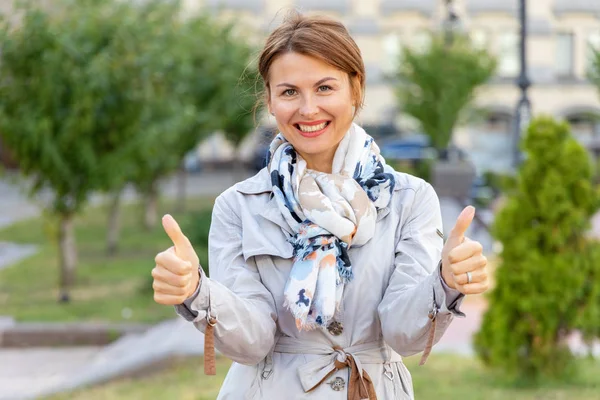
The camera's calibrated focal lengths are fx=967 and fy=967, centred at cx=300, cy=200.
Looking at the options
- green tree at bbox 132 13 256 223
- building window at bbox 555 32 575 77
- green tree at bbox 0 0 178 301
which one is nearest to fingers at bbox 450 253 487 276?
green tree at bbox 0 0 178 301

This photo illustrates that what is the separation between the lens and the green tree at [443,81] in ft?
74.2

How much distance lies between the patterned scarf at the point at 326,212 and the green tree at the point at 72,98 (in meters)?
9.43

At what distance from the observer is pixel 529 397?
21.0 feet

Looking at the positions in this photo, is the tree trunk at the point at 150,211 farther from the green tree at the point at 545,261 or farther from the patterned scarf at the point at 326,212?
the patterned scarf at the point at 326,212

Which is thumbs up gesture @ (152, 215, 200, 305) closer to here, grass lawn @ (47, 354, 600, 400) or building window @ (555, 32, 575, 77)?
grass lawn @ (47, 354, 600, 400)

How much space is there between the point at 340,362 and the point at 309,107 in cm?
67

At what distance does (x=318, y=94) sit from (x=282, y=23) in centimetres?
24

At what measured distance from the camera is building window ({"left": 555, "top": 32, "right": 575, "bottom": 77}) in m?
39.5

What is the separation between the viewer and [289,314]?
101 inches

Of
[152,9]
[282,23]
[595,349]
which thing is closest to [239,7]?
[152,9]

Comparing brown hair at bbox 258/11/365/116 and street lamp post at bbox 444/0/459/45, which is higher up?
A: street lamp post at bbox 444/0/459/45

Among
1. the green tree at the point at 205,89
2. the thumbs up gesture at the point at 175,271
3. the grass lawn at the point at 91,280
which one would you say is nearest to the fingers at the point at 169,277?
the thumbs up gesture at the point at 175,271

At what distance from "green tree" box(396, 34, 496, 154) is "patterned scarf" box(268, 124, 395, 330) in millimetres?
20156

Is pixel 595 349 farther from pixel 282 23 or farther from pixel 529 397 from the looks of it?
pixel 282 23
